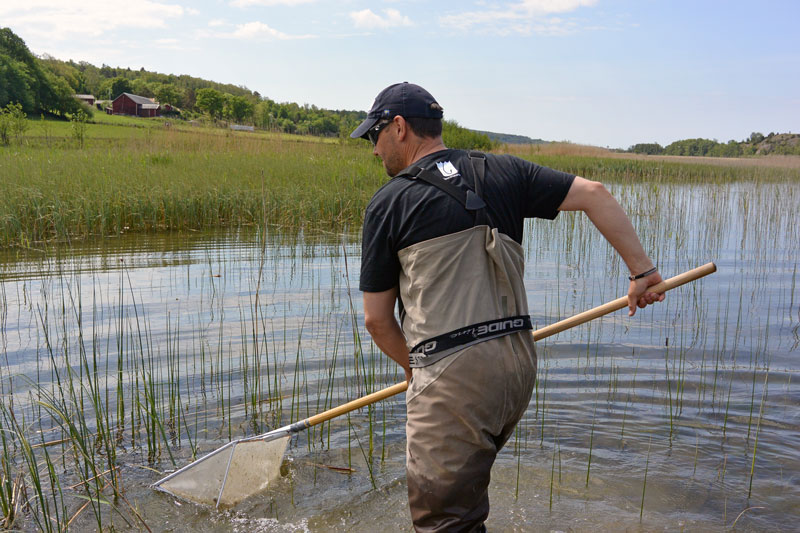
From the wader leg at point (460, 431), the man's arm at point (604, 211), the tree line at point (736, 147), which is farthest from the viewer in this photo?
the tree line at point (736, 147)

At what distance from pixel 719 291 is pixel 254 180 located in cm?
978

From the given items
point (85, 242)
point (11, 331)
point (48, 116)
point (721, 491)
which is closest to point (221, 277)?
point (11, 331)

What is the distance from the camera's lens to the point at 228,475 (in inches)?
147

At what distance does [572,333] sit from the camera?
22.6ft

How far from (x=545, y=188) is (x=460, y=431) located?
3.21 feet

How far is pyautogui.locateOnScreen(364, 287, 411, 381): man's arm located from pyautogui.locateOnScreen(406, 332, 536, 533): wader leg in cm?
30

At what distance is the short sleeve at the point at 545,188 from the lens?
2.50 metres

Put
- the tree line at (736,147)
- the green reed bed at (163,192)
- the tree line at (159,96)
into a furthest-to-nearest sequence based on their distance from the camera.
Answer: the tree line at (736,147) → the tree line at (159,96) → the green reed bed at (163,192)

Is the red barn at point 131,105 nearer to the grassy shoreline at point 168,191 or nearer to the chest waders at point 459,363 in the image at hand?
the grassy shoreline at point 168,191

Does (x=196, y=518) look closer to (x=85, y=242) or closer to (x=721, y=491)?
(x=721, y=491)

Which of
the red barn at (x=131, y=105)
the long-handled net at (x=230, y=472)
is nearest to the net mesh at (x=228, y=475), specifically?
the long-handled net at (x=230, y=472)

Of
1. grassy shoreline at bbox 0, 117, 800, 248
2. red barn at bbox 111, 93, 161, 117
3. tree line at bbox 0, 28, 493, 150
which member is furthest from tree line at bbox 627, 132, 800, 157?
red barn at bbox 111, 93, 161, 117

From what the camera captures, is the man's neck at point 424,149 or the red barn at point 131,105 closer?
the man's neck at point 424,149

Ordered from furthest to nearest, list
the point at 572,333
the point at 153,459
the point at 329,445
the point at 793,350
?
the point at 572,333, the point at 793,350, the point at 329,445, the point at 153,459
